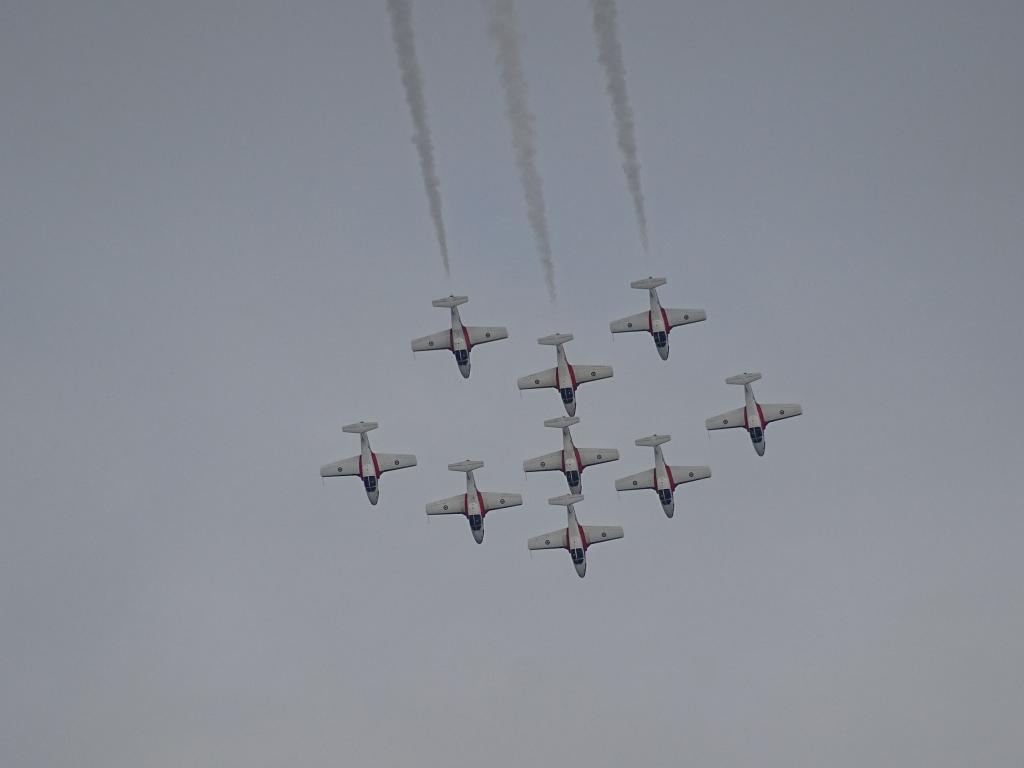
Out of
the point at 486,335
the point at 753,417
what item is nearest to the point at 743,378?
the point at 753,417

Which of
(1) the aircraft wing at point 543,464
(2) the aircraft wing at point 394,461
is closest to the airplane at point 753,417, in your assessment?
(1) the aircraft wing at point 543,464

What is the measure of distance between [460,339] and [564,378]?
14.9 ft

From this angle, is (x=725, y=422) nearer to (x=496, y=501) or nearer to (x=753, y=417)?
(x=753, y=417)

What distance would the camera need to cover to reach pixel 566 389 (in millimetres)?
103250

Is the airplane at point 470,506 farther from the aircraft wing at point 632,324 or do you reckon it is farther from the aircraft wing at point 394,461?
the aircraft wing at point 632,324

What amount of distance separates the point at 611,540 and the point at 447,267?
2089 cm

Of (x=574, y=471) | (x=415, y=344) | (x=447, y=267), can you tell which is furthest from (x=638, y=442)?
(x=447, y=267)

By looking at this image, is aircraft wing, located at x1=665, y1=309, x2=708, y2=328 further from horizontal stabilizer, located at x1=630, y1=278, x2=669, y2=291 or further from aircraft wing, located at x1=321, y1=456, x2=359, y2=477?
aircraft wing, located at x1=321, y1=456, x2=359, y2=477

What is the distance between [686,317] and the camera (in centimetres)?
10356

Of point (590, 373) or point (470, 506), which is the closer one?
point (590, 373)

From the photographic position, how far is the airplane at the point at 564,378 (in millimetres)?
103250

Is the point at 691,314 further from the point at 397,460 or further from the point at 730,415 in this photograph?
the point at 397,460

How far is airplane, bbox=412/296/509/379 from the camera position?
10269cm

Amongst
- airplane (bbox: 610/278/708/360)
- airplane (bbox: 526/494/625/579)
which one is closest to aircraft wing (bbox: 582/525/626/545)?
airplane (bbox: 526/494/625/579)
